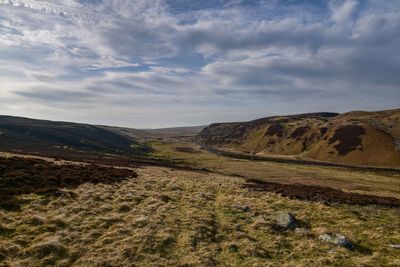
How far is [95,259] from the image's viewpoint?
13781 mm

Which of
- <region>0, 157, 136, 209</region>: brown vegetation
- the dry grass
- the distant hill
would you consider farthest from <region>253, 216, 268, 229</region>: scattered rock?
the distant hill

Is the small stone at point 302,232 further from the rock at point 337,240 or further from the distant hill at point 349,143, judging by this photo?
the distant hill at point 349,143

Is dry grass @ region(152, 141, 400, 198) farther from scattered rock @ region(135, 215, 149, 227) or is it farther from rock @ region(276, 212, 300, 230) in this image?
scattered rock @ region(135, 215, 149, 227)

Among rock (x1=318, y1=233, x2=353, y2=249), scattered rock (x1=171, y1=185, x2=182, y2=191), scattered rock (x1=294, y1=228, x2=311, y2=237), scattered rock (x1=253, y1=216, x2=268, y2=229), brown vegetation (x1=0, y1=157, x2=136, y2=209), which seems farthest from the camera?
scattered rock (x1=171, y1=185, x2=182, y2=191)

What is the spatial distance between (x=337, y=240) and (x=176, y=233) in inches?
355

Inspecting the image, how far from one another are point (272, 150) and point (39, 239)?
177786mm

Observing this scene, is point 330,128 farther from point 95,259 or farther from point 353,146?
point 95,259

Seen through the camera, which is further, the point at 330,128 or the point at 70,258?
the point at 330,128

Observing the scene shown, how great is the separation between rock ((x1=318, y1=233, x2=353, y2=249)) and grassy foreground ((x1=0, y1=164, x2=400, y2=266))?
1.60ft

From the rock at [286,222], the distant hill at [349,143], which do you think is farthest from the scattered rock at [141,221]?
the distant hill at [349,143]

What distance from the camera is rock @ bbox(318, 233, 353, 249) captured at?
16609 millimetres

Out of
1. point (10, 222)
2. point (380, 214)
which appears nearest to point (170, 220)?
point (10, 222)

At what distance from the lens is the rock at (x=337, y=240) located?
1661cm

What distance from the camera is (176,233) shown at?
58.2 feet
